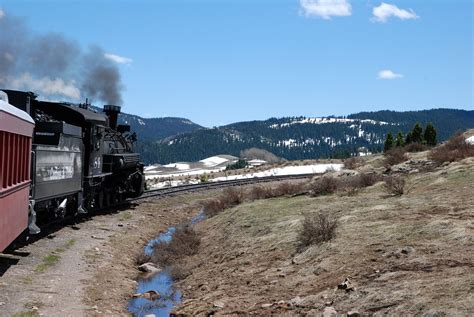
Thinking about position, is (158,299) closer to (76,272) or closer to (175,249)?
(76,272)

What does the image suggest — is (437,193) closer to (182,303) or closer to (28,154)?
(182,303)

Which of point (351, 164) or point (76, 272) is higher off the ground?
point (351, 164)

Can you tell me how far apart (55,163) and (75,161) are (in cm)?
261

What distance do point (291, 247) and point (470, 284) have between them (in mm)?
6400

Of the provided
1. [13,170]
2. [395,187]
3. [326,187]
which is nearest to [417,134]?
[326,187]

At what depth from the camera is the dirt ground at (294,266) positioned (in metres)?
9.16

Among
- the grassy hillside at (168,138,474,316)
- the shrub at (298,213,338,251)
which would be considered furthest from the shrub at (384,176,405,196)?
the shrub at (298,213,338,251)

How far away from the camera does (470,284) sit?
27.2ft

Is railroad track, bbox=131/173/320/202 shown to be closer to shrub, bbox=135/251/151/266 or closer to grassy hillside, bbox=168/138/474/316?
shrub, bbox=135/251/151/266

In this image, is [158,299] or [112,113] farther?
[112,113]

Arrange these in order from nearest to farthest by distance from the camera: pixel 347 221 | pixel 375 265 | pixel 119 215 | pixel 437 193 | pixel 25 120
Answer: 1. pixel 375 265
2. pixel 25 120
3. pixel 347 221
4. pixel 437 193
5. pixel 119 215

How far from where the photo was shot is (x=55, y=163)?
51.6 ft

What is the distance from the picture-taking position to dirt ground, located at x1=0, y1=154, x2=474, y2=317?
916 cm

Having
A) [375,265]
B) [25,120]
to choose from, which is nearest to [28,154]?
[25,120]
